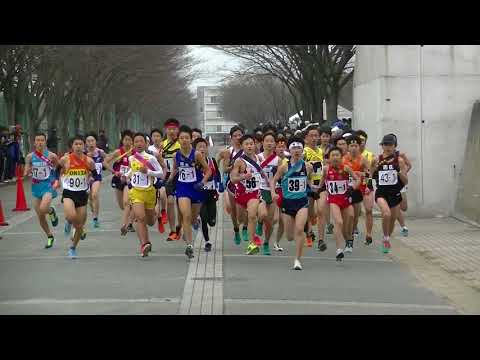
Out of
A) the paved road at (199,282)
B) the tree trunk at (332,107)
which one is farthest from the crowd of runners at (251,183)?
the tree trunk at (332,107)

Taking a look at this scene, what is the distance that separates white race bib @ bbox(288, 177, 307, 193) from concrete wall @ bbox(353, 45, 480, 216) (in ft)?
25.6

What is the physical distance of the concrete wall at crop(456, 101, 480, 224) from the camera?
20347 millimetres

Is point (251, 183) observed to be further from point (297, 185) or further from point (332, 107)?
point (332, 107)

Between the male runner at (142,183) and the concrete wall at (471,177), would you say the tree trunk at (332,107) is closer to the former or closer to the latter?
the concrete wall at (471,177)

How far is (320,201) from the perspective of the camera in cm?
1625

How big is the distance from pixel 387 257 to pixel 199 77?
6389 cm

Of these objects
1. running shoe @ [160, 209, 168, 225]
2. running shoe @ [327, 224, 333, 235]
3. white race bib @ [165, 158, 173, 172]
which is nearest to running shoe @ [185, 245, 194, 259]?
white race bib @ [165, 158, 173, 172]

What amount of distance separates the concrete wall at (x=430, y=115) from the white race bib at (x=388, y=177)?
20.2ft

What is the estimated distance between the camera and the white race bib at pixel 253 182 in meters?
15.3

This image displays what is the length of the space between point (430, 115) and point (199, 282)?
35.2ft

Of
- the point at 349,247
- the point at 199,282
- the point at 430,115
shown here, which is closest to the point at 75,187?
the point at 199,282

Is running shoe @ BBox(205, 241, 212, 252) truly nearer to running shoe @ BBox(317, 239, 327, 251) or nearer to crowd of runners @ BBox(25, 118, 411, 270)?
crowd of runners @ BBox(25, 118, 411, 270)
